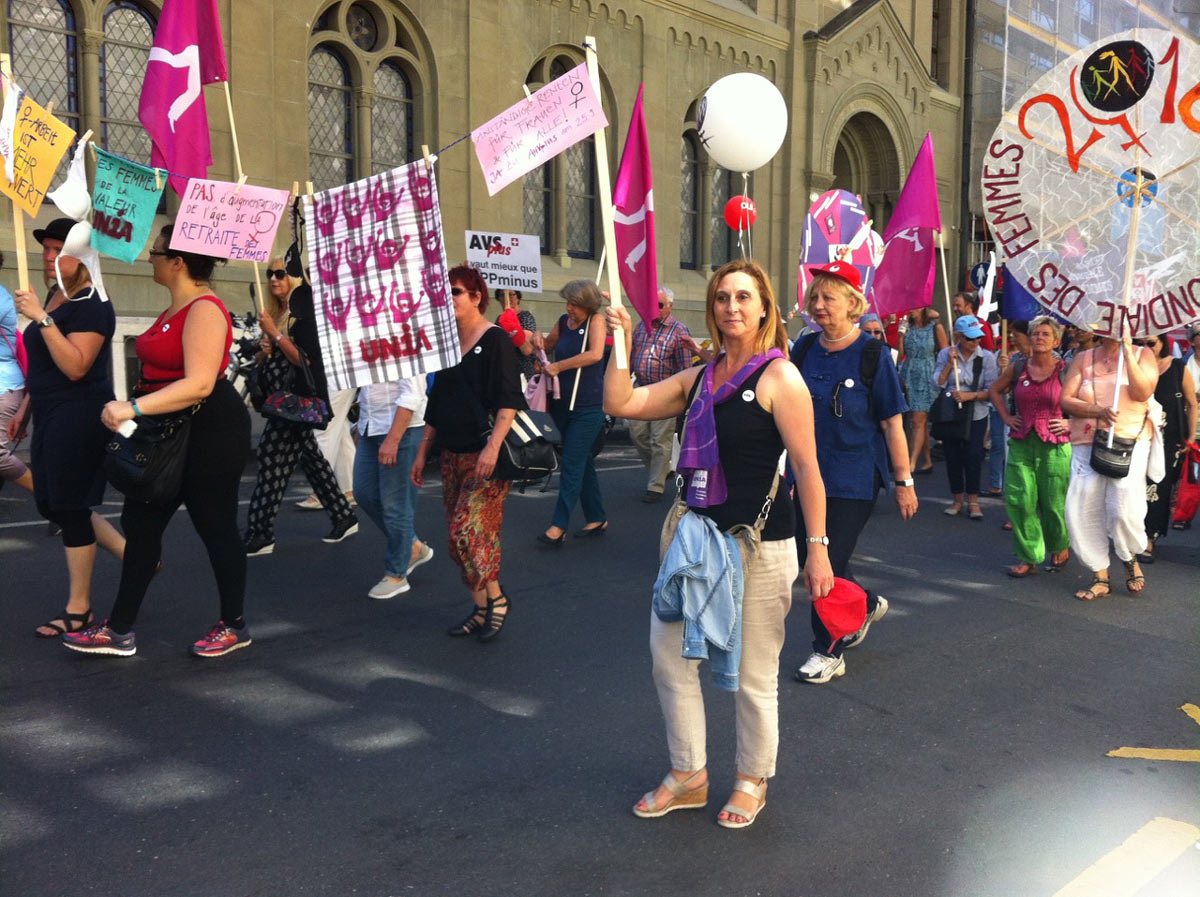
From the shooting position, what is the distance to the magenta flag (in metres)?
10.7

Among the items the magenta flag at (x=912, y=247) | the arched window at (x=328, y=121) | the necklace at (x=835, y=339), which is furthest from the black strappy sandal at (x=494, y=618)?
the arched window at (x=328, y=121)

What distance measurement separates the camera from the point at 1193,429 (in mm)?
8273

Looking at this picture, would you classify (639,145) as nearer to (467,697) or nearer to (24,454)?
(467,697)

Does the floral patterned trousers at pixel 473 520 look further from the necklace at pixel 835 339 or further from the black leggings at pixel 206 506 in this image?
the necklace at pixel 835 339

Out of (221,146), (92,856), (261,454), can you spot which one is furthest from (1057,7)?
(92,856)

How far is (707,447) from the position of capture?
3656mm

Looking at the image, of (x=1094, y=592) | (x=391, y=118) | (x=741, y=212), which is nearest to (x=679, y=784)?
(x=1094, y=592)

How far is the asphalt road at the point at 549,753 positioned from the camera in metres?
3.39

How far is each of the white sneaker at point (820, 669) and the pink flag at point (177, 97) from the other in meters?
4.85

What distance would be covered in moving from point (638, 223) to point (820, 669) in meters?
2.27

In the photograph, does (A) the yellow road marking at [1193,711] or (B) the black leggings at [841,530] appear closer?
(A) the yellow road marking at [1193,711]

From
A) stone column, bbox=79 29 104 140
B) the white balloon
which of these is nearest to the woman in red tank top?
the white balloon

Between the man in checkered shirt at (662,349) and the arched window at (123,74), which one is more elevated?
the arched window at (123,74)

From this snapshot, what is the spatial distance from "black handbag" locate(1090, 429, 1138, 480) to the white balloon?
18.7ft
